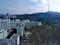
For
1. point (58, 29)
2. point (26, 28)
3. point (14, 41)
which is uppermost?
point (58, 29)

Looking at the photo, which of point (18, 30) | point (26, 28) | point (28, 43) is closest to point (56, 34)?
point (28, 43)

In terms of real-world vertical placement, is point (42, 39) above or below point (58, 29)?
below

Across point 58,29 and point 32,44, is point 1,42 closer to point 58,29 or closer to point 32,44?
point 32,44

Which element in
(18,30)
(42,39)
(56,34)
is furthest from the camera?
(18,30)

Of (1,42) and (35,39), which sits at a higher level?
(1,42)

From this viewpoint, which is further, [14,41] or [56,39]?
[14,41]

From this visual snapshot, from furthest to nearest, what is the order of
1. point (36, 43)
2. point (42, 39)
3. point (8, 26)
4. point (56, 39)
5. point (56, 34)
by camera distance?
point (8, 26), point (42, 39), point (36, 43), point (56, 34), point (56, 39)

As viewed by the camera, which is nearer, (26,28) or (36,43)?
(36,43)

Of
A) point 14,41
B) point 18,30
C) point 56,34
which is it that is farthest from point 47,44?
point 18,30

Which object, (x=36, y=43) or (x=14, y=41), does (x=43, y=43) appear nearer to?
(x=36, y=43)
